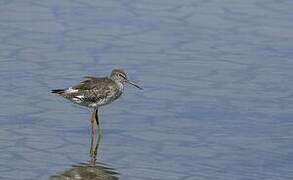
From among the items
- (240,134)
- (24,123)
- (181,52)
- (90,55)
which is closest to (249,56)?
(181,52)

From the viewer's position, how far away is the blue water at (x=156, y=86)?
13203mm

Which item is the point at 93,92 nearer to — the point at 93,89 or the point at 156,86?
the point at 93,89

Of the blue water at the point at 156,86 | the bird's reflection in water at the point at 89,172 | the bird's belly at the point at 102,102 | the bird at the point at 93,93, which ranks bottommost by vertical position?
the blue water at the point at 156,86

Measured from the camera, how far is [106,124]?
14.8m

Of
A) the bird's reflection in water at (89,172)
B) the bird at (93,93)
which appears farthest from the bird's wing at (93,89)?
the bird's reflection in water at (89,172)

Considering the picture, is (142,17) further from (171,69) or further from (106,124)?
(106,124)

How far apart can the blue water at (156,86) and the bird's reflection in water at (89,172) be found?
43 mm

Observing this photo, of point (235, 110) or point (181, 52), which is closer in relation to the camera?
point (235, 110)

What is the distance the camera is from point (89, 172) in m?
12.7

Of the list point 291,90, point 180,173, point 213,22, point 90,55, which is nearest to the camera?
point 180,173

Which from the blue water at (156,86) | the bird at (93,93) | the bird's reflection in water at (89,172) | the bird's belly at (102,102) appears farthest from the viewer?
the bird's belly at (102,102)

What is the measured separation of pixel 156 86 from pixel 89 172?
159 inches

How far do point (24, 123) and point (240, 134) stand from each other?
2961mm

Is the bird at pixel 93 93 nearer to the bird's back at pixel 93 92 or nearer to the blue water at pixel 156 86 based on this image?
the bird's back at pixel 93 92
